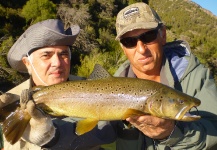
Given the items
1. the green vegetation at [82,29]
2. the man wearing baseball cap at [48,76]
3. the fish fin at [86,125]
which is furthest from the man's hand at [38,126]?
the green vegetation at [82,29]

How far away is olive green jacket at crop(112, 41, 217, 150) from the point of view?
3.03 m

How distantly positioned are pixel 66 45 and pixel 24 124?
3.65 feet

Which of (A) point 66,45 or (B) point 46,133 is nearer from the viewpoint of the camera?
(B) point 46,133

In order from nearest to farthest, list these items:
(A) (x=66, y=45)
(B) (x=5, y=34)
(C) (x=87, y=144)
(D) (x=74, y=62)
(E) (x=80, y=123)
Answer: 1. (E) (x=80, y=123)
2. (C) (x=87, y=144)
3. (A) (x=66, y=45)
4. (B) (x=5, y=34)
5. (D) (x=74, y=62)

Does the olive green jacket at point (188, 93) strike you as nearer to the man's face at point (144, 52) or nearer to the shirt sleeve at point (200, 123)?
the shirt sleeve at point (200, 123)

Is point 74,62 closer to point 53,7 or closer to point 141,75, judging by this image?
point 53,7

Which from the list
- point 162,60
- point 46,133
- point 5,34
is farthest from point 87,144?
point 5,34

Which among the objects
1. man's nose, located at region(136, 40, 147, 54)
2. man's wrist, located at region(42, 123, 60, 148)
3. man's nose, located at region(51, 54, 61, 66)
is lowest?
man's wrist, located at region(42, 123, 60, 148)

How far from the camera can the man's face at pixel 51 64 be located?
3.65m

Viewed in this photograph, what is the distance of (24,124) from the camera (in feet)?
10.2

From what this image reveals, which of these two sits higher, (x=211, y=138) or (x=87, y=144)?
(x=211, y=138)

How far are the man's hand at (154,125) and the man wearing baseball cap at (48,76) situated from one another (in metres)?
0.76

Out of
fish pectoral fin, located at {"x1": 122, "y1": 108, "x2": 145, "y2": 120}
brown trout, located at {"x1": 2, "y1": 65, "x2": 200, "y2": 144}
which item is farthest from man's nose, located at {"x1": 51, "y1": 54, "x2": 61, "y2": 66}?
fish pectoral fin, located at {"x1": 122, "y1": 108, "x2": 145, "y2": 120}

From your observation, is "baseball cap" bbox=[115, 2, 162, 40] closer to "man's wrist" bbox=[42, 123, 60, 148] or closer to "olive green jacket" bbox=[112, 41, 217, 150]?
"olive green jacket" bbox=[112, 41, 217, 150]
